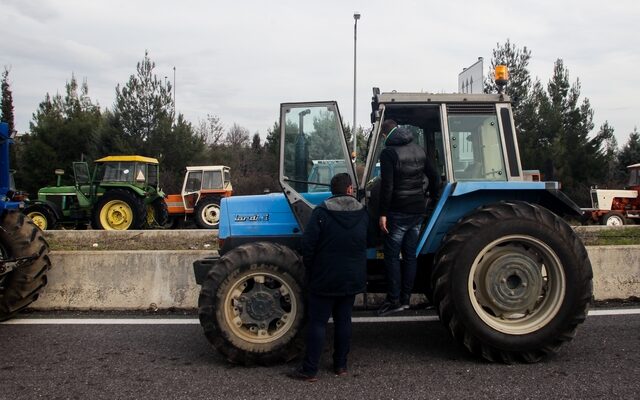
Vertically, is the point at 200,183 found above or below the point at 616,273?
above

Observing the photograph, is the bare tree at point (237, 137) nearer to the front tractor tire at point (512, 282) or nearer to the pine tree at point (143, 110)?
the pine tree at point (143, 110)

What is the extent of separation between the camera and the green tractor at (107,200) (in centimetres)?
1811

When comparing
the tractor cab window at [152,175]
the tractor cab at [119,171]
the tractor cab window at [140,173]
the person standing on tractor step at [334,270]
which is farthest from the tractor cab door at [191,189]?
the person standing on tractor step at [334,270]

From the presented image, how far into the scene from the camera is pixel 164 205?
19641 millimetres

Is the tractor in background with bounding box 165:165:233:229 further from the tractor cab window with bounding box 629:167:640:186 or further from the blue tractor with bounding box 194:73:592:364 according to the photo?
the tractor cab window with bounding box 629:167:640:186

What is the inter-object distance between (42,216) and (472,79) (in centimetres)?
1665

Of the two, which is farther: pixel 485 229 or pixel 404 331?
pixel 404 331

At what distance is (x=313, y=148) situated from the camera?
16.9ft

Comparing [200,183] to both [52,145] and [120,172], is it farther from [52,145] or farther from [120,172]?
[52,145]

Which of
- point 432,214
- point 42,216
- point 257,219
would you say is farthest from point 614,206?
point 42,216

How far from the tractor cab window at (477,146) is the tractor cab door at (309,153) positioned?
1020 mm

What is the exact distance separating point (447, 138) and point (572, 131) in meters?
28.4

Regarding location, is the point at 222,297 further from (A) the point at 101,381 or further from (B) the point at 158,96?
(B) the point at 158,96

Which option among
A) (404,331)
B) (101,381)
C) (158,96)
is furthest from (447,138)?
(158,96)
